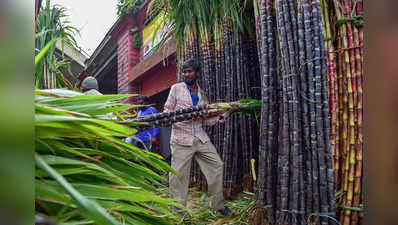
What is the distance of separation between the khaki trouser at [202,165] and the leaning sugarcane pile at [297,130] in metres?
0.68

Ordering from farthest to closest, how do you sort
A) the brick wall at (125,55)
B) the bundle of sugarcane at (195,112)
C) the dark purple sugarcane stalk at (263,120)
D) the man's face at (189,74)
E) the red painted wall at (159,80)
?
the brick wall at (125,55), the red painted wall at (159,80), the man's face at (189,74), the dark purple sugarcane stalk at (263,120), the bundle of sugarcane at (195,112)

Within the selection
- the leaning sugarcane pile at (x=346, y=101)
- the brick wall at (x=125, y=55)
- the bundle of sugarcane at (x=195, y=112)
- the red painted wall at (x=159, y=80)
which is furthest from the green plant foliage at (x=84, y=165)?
the brick wall at (x=125, y=55)

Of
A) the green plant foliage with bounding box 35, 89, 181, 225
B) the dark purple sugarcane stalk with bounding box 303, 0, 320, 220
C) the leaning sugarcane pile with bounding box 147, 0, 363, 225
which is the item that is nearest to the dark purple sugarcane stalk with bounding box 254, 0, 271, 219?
the leaning sugarcane pile with bounding box 147, 0, 363, 225

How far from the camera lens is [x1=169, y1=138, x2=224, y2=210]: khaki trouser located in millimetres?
3262

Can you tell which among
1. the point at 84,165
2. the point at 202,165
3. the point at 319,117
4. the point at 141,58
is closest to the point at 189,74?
the point at 202,165

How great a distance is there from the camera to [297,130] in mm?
2494

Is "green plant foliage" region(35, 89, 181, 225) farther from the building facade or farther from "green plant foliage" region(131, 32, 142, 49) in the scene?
"green plant foliage" region(131, 32, 142, 49)

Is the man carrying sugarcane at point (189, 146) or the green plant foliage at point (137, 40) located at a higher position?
the green plant foliage at point (137, 40)

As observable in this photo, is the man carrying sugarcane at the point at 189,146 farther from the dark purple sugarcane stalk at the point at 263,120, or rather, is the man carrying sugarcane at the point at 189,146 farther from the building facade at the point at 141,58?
the building facade at the point at 141,58

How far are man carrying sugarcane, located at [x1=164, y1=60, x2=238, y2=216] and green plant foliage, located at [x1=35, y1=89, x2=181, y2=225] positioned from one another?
2.33 m

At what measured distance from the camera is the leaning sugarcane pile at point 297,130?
2.40m
